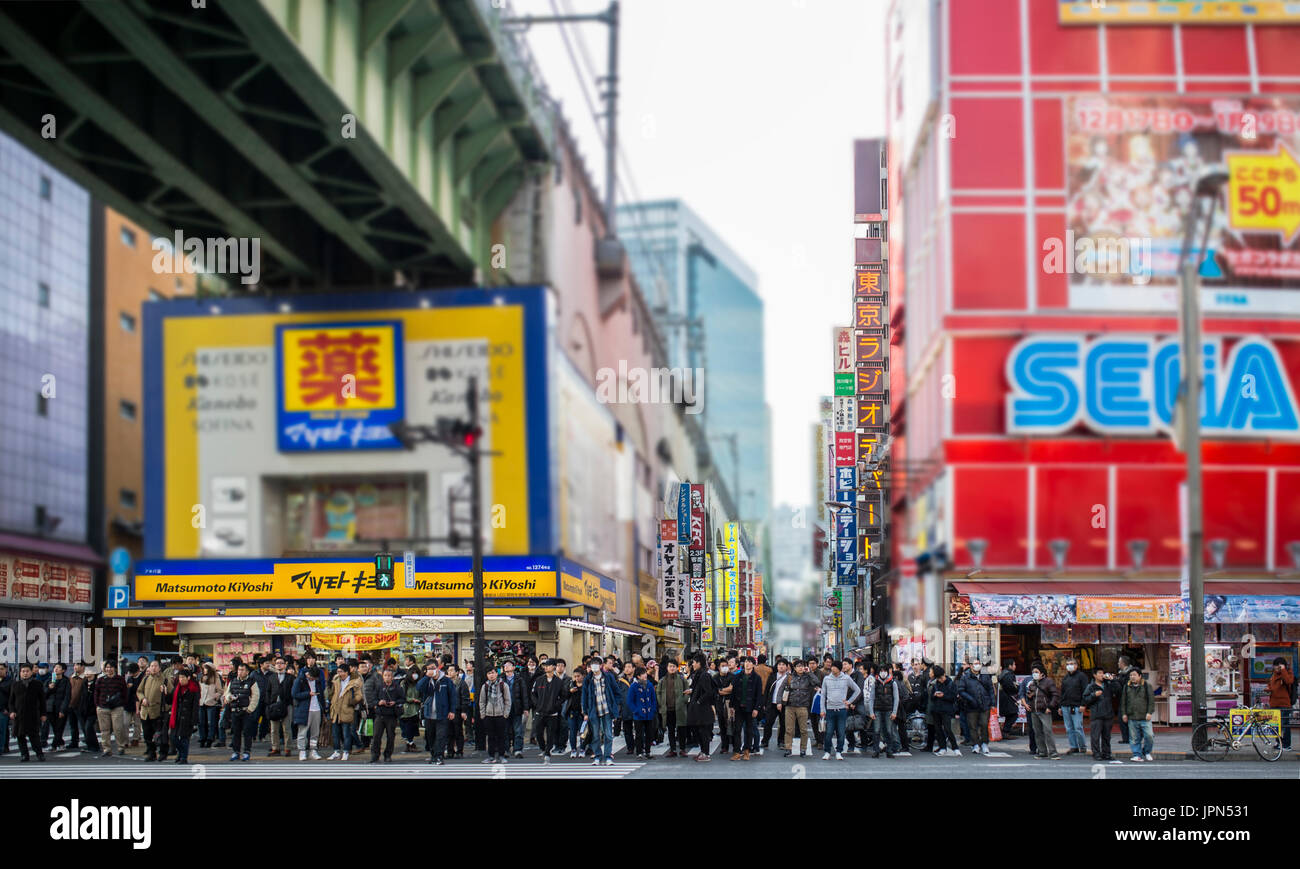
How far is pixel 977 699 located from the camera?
1172 inches

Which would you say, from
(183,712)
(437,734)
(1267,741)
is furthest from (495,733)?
(1267,741)

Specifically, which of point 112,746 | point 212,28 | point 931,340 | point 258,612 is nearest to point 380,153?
point 212,28

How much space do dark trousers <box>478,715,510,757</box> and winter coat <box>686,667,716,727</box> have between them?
12.2 ft

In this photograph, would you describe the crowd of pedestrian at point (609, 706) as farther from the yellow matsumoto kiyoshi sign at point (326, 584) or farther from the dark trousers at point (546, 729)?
the yellow matsumoto kiyoshi sign at point (326, 584)

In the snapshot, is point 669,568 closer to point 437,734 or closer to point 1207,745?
point 437,734

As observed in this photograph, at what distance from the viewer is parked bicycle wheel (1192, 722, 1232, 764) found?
24375mm

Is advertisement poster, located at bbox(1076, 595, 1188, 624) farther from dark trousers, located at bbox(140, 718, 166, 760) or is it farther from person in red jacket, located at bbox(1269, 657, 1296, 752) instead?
dark trousers, located at bbox(140, 718, 166, 760)

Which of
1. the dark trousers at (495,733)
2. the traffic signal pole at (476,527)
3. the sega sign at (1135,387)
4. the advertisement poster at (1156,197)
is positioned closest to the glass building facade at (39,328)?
the traffic signal pole at (476,527)

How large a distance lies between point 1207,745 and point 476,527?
1341cm

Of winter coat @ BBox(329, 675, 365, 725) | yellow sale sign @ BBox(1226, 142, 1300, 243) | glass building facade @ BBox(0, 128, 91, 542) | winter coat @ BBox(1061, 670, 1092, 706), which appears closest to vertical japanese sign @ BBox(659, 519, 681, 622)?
glass building facade @ BBox(0, 128, 91, 542)

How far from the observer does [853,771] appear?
79.3ft

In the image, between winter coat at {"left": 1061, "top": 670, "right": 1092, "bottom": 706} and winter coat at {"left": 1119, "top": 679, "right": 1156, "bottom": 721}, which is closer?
winter coat at {"left": 1119, "top": 679, "right": 1156, "bottom": 721}

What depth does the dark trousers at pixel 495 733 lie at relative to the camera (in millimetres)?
27938
